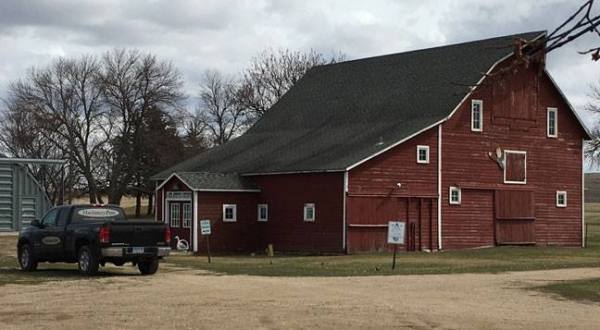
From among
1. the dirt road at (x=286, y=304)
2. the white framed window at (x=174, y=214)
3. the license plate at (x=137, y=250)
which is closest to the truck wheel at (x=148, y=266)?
the dirt road at (x=286, y=304)

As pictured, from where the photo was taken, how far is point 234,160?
46688mm

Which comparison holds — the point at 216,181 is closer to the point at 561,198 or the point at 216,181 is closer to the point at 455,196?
the point at 455,196

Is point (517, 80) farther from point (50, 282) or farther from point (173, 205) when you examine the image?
point (50, 282)

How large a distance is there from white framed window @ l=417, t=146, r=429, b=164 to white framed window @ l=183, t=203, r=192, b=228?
1008 centimetres

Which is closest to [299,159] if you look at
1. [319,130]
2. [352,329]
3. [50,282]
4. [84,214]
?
[319,130]

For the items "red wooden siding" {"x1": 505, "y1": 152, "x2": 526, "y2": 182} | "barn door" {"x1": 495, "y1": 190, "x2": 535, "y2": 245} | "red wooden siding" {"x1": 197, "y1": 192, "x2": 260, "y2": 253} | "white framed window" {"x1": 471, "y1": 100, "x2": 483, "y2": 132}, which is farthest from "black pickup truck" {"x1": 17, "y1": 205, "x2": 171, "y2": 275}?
"red wooden siding" {"x1": 505, "y1": 152, "x2": 526, "y2": 182}

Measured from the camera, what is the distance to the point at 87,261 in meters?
23.2

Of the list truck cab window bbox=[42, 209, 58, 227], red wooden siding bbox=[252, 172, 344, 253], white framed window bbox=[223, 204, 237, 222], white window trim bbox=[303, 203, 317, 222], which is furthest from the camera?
white framed window bbox=[223, 204, 237, 222]

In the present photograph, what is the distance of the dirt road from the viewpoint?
1396 cm

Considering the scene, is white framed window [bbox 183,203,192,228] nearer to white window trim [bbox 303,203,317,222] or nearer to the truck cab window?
white window trim [bbox 303,203,317,222]

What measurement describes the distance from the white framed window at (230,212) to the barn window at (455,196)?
948 centimetres

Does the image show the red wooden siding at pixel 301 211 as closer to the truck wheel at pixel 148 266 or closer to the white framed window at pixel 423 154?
the white framed window at pixel 423 154

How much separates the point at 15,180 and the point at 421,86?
1865 centimetres

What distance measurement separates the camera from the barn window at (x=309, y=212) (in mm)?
39219
